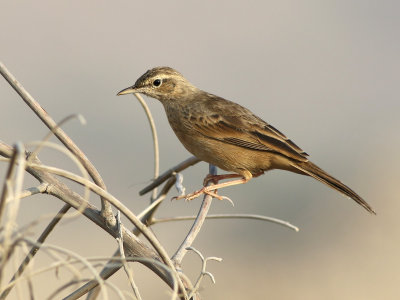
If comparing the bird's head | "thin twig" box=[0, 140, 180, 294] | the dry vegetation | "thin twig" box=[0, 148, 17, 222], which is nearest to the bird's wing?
the bird's head

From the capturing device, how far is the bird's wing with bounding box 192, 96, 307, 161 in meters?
5.66

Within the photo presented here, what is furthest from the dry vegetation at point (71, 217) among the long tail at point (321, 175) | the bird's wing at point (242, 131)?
the bird's wing at point (242, 131)

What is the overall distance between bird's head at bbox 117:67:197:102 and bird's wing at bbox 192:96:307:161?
1.11 ft

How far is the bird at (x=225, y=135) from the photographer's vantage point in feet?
18.2

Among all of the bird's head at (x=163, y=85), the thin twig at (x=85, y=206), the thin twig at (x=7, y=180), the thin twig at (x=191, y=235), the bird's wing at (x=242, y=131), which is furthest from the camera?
the bird's head at (x=163, y=85)

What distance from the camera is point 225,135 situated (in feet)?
19.2

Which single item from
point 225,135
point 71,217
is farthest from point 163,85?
point 71,217

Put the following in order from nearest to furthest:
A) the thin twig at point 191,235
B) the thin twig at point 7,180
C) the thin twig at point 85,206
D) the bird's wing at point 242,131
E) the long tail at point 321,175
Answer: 1. the thin twig at point 7,180
2. the thin twig at point 85,206
3. the thin twig at point 191,235
4. the long tail at point 321,175
5. the bird's wing at point 242,131

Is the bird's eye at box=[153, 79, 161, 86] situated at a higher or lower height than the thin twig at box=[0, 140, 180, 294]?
higher

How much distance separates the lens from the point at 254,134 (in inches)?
231

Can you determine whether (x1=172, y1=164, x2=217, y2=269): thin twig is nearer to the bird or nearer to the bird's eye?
the bird

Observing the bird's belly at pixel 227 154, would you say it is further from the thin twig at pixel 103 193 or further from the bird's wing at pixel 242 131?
the thin twig at pixel 103 193

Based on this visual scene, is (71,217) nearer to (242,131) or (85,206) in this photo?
(85,206)

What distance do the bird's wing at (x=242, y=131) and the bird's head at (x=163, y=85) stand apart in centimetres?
34
